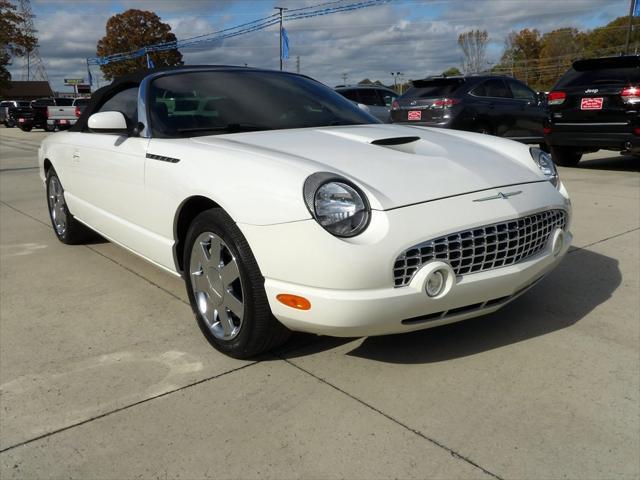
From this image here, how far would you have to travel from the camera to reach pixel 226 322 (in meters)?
2.74

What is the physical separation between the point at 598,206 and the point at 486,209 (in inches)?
168

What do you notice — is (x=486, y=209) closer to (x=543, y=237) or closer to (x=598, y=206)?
(x=543, y=237)

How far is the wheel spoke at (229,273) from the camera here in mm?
2567

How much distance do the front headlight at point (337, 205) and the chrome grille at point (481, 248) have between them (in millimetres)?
222

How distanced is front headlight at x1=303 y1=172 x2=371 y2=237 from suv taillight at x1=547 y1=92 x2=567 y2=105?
300 inches

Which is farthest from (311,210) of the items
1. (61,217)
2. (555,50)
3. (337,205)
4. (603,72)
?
(555,50)

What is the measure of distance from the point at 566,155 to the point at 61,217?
26.4 ft

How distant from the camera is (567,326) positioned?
10.0 ft

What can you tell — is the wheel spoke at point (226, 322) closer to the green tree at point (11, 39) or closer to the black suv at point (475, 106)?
the black suv at point (475, 106)

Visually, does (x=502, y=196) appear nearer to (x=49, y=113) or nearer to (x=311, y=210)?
(x=311, y=210)

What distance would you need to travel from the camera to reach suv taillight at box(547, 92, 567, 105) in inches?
343

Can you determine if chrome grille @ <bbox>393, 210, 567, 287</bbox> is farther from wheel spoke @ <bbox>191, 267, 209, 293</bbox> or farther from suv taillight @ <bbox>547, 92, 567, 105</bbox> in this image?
suv taillight @ <bbox>547, 92, 567, 105</bbox>

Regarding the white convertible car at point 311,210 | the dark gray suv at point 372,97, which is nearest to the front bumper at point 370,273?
the white convertible car at point 311,210

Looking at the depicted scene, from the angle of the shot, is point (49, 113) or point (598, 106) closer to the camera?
point (598, 106)
